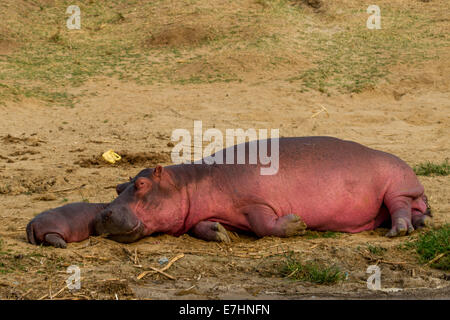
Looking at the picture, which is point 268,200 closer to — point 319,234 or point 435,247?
point 319,234

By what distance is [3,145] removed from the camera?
843 centimetres

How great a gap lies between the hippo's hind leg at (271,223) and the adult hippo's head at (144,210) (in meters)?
0.58

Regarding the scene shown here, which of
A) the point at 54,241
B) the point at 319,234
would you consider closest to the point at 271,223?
the point at 319,234

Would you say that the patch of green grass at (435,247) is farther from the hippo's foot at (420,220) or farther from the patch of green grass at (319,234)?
the patch of green grass at (319,234)

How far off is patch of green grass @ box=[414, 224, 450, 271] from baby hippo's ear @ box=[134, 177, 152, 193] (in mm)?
2066

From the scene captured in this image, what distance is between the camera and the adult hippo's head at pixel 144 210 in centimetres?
475

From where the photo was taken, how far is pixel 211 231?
16.2 feet

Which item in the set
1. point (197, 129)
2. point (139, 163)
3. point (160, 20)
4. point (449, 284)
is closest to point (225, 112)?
point (197, 129)

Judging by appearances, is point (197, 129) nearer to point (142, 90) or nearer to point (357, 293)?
point (142, 90)

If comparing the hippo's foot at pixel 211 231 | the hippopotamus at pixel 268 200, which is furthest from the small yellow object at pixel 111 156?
the hippo's foot at pixel 211 231

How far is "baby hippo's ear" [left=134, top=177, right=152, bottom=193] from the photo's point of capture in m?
4.93

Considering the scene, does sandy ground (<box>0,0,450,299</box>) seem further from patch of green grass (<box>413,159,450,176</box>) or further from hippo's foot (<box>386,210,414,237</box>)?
patch of green grass (<box>413,159,450,176</box>)

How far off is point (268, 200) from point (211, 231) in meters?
0.53

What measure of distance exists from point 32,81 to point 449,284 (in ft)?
32.7
